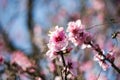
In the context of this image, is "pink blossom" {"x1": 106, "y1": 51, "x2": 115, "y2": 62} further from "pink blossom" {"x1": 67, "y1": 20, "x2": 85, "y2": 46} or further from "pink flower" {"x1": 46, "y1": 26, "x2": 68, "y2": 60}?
"pink flower" {"x1": 46, "y1": 26, "x2": 68, "y2": 60}

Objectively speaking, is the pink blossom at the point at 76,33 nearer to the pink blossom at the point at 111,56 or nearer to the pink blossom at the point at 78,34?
the pink blossom at the point at 78,34

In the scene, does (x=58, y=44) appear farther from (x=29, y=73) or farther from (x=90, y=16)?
(x=90, y=16)

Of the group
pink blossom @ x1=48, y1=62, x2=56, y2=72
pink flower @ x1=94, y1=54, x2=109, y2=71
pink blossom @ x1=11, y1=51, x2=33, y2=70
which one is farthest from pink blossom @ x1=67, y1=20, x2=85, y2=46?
pink blossom @ x1=11, y1=51, x2=33, y2=70

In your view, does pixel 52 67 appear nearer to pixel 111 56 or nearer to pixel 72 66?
pixel 72 66

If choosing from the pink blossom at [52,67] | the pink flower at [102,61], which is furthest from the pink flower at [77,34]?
the pink blossom at [52,67]

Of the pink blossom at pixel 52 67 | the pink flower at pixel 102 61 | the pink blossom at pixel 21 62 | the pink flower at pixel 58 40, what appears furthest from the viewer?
the pink blossom at pixel 21 62

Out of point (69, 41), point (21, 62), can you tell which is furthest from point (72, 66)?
point (21, 62)

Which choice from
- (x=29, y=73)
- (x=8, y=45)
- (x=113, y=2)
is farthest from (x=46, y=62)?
(x=8, y=45)
